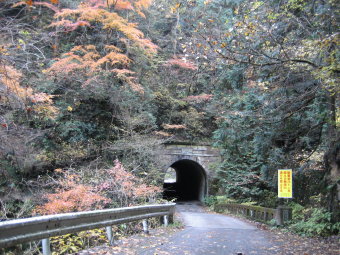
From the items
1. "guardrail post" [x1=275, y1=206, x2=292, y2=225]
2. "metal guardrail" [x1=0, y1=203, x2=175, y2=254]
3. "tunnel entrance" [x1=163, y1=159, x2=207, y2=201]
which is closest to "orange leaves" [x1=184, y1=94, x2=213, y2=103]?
"tunnel entrance" [x1=163, y1=159, x2=207, y2=201]

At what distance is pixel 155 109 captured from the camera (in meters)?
21.2

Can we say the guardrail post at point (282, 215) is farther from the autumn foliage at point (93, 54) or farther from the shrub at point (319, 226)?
the autumn foliage at point (93, 54)

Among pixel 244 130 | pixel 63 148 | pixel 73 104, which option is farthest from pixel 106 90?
pixel 244 130

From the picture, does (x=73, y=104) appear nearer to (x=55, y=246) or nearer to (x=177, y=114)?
(x=177, y=114)

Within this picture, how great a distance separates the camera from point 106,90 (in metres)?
17.7

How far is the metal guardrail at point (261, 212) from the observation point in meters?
10.6

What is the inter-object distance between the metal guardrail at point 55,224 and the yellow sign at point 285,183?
5.47 meters

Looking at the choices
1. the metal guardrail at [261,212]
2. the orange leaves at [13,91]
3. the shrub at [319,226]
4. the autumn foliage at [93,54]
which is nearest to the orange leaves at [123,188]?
the orange leaves at [13,91]

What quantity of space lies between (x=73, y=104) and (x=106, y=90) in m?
2.17

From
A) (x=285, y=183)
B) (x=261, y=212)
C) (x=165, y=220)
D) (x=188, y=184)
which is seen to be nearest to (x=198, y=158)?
(x=188, y=184)

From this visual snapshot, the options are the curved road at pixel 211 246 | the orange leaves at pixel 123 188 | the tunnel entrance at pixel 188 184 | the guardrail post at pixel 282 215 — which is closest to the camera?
the curved road at pixel 211 246

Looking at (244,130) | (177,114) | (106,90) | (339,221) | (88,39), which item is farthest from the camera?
(177,114)

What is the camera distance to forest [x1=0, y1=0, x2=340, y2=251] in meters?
8.27

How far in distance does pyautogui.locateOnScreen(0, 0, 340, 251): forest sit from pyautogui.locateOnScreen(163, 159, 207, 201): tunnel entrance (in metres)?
2.53
